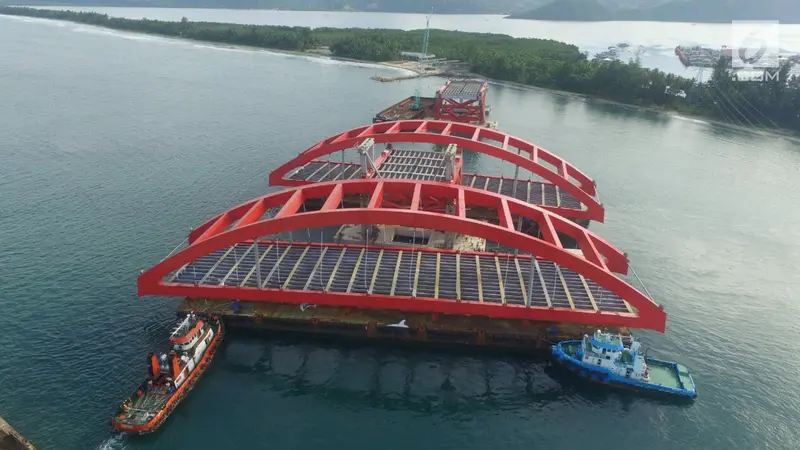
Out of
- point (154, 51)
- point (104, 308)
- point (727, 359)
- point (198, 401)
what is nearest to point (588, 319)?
point (727, 359)

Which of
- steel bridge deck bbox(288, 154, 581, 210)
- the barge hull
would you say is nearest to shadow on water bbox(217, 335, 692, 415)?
the barge hull

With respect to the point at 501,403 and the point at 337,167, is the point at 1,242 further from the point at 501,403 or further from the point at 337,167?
the point at 501,403

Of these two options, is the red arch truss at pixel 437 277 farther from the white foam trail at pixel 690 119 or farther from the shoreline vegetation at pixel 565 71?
the shoreline vegetation at pixel 565 71

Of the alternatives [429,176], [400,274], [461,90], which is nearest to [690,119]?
[461,90]

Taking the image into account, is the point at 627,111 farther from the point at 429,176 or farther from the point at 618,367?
the point at 618,367

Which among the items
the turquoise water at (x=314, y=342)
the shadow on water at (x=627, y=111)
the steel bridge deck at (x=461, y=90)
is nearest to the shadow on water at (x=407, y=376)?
the turquoise water at (x=314, y=342)

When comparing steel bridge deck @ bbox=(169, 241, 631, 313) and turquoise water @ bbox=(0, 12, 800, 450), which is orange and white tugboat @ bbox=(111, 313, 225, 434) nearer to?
turquoise water @ bbox=(0, 12, 800, 450)
